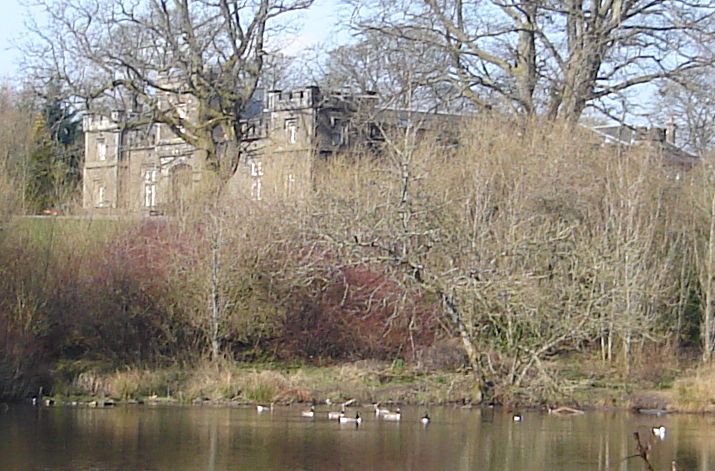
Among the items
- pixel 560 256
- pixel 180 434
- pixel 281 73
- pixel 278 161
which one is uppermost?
pixel 281 73

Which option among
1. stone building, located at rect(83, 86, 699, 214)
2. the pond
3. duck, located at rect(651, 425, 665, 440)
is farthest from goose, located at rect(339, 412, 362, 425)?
stone building, located at rect(83, 86, 699, 214)

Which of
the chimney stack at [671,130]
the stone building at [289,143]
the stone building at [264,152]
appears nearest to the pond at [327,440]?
the stone building at [289,143]

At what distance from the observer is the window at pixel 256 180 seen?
31.1 metres

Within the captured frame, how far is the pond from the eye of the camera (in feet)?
57.8

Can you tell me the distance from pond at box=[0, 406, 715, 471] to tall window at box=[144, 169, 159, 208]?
43.7ft

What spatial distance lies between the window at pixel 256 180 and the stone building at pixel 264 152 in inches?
1.0

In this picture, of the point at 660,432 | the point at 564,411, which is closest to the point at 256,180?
the point at 564,411

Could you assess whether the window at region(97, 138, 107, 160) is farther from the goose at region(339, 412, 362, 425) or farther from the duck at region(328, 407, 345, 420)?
the goose at region(339, 412, 362, 425)

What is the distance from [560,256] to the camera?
26.8 meters

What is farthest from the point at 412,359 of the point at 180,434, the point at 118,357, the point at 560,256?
the point at 180,434

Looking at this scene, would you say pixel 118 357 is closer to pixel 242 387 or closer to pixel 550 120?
pixel 242 387

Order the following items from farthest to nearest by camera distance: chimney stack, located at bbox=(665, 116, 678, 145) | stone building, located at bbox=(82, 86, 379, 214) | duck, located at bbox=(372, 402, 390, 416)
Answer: chimney stack, located at bbox=(665, 116, 678, 145) → stone building, located at bbox=(82, 86, 379, 214) → duck, located at bbox=(372, 402, 390, 416)

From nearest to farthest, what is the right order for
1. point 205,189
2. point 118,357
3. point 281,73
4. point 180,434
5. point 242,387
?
point 180,434
point 242,387
point 118,357
point 205,189
point 281,73

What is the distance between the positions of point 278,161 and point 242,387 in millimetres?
9942
